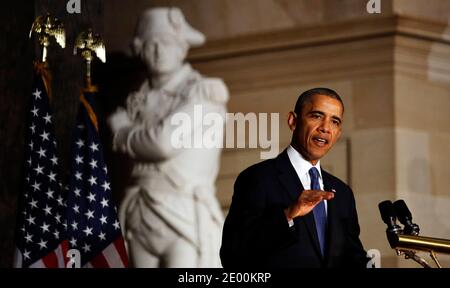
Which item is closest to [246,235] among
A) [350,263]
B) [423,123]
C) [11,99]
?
[350,263]

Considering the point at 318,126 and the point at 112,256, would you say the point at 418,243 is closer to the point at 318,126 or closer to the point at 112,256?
the point at 318,126

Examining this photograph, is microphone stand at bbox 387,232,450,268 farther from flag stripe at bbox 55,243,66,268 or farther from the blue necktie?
flag stripe at bbox 55,243,66,268

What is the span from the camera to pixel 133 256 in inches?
402

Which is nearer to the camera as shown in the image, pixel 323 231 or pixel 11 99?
pixel 323 231

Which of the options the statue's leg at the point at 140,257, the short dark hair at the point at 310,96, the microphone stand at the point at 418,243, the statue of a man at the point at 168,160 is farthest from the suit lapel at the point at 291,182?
the statue's leg at the point at 140,257

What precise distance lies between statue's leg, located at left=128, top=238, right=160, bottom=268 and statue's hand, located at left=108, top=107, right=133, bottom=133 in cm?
101

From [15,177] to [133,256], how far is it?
4.01 feet

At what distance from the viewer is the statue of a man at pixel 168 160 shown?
1004cm

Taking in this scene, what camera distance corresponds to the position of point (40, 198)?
9.27 m

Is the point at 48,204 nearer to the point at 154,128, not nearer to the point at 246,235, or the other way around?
the point at 154,128

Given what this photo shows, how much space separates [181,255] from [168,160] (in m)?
0.81

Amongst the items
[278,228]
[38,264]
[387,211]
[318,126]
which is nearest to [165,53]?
[38,264]

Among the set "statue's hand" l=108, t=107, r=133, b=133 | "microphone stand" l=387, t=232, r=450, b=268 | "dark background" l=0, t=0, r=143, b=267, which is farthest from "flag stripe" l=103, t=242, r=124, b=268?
"microphone stand" l=387, t=232, r=450, b=268

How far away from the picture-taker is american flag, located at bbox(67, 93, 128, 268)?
367 inches
